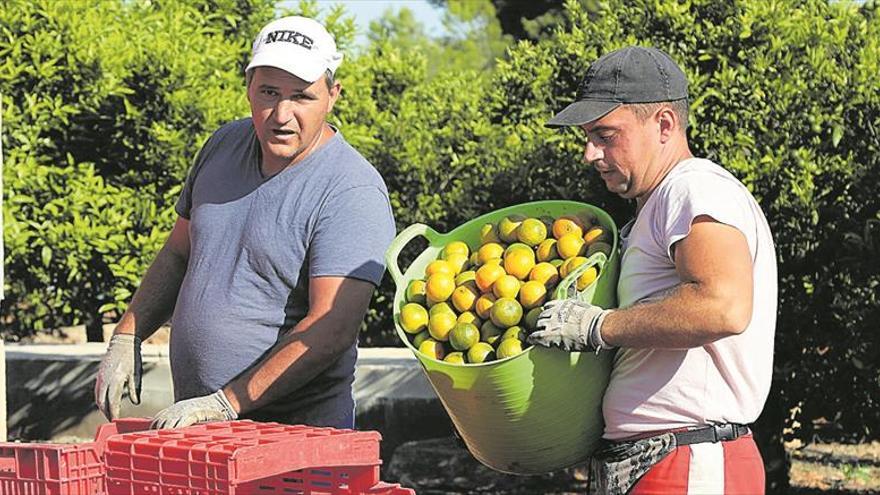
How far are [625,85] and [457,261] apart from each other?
1.93ft

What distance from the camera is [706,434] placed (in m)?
2.76

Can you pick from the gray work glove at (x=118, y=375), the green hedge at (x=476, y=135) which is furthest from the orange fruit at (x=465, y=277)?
the green hedge at (x=476, y=135)

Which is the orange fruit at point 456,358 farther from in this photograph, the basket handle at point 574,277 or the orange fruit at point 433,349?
the basket handle at point 574,277

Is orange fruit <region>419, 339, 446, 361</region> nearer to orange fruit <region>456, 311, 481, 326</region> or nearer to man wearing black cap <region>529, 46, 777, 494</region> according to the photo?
orange fruit <region>456, 311, 481, 326</region>

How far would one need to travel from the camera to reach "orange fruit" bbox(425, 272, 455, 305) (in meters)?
2.97

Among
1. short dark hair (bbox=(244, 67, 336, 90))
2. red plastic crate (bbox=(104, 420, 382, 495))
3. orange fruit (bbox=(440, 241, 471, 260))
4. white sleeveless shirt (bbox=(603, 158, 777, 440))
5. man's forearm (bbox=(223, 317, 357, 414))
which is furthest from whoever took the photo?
short dark hair (bbox=(244, 67, 336, 90))

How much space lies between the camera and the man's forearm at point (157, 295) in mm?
3902

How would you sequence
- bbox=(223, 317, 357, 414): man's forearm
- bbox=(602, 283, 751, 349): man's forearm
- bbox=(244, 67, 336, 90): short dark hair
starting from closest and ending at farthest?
bbox=(602, 283, 751, 349): man's forearm → bbox=(223, 317, 357, 414): man's forearm → bbox=(244, 67, 336, 90): short dark hair

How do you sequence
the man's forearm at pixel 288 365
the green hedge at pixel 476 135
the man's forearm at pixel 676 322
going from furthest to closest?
the green hedge at pixel 476 135, the man's forearm at pixel 288 365, the man's forearm at pixel 676 322

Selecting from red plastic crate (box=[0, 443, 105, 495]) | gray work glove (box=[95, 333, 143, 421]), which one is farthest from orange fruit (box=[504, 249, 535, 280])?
gray work glove (box=[95, 333, 143, 421])

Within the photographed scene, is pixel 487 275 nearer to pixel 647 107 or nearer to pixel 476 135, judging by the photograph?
pixel 647 107

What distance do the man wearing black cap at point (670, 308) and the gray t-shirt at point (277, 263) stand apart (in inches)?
29.1

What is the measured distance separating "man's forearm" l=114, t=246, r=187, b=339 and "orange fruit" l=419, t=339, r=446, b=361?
1270 mm

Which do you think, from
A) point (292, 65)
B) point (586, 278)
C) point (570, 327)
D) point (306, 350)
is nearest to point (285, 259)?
point (306, 350)
